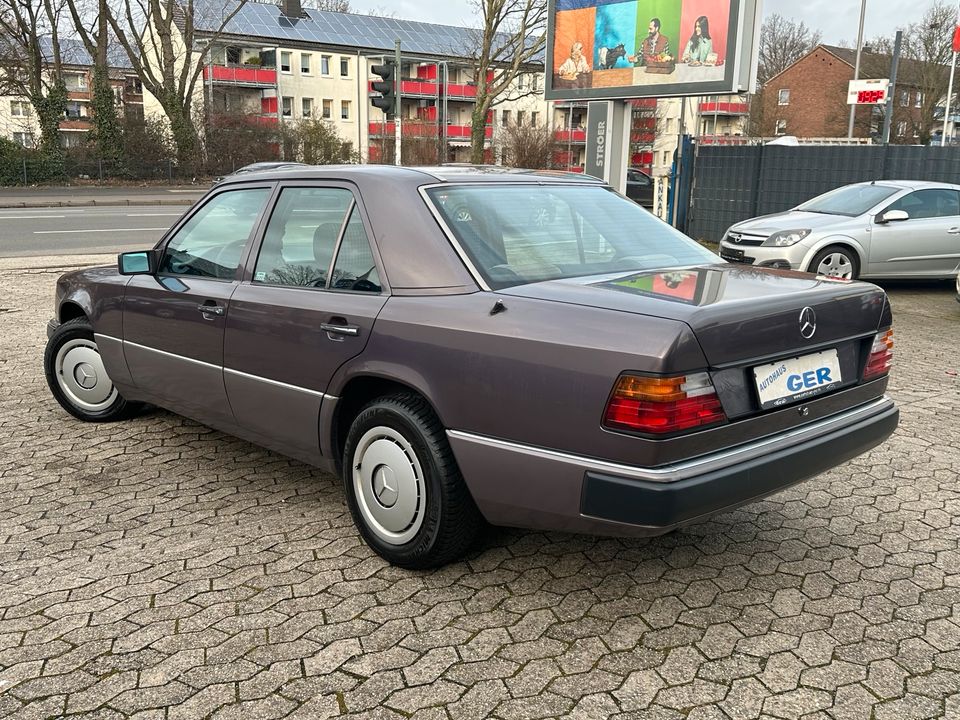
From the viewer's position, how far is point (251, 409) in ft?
13.5

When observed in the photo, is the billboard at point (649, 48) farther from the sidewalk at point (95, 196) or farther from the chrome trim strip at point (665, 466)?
the sidewalk at point (95, 196)

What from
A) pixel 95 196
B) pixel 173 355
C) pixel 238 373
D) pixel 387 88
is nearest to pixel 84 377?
pixel 173 355

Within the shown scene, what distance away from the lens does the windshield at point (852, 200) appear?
Answer: 12.2 metres

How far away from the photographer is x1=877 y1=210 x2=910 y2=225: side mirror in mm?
11789

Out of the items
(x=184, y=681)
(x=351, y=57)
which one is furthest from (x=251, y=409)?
(x=351, y=57)

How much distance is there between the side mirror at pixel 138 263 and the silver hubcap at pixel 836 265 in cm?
930

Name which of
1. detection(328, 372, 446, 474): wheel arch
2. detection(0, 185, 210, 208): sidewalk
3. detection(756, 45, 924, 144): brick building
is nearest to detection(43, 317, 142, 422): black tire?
detection(328, 372, 446, 474): wheel arch

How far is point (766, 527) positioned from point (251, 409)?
2459mm

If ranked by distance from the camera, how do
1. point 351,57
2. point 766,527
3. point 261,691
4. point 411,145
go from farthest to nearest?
point 351,57 → point 411,145 → point 766,527 → point 261,691

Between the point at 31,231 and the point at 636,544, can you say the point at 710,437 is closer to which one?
the point at 636,544

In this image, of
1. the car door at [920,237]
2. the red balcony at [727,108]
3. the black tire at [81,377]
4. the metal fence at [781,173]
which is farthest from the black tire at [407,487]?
the red balcony at [727,108]

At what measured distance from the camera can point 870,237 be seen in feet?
38.4

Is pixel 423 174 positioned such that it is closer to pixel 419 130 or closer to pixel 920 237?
pixel 920 237

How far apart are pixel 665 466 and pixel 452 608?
3.37 feet
